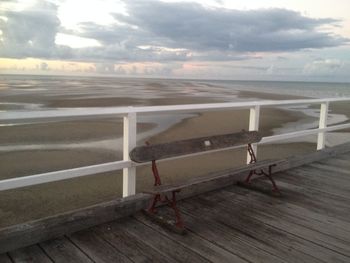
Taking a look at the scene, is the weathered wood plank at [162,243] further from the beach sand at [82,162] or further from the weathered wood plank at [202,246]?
the beach sand at [82,162]

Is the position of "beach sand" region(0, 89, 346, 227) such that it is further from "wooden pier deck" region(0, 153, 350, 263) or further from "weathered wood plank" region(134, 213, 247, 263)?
"weathered wood plank" region(134, 213, 247, 263)

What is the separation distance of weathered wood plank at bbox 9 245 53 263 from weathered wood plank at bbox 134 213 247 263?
90 centimetres

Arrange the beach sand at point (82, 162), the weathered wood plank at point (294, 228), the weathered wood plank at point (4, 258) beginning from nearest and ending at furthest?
the weathered wood plank at point (4, 258) → the weathered wood plank at point (294, 228) → the beach sand at point (82, 162)

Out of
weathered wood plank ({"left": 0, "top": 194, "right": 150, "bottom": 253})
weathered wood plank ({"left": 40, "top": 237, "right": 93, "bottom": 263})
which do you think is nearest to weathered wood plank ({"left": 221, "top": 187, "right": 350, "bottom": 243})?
weathered wood plank ({"left": 0, "top": 194, "right": 150, "bottom": 253})

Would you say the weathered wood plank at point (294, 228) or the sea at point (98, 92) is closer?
the weathered wood plank at point (294, 228)

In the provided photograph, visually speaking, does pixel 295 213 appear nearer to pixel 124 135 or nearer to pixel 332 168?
pixel 124 135

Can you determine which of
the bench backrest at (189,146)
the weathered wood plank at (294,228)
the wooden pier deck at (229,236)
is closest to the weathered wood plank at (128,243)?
the wooden pier deck at (229,236)

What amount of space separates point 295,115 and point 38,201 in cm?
1639

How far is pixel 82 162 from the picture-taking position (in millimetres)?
8414

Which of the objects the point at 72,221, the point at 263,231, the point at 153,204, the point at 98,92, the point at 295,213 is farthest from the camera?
the point at 98,92

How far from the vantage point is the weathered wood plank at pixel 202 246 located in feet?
8.57

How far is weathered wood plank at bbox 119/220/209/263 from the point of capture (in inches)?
103

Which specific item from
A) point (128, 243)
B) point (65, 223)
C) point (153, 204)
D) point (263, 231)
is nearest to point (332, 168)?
point (263, 231)

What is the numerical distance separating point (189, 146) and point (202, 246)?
1048 millimetres
